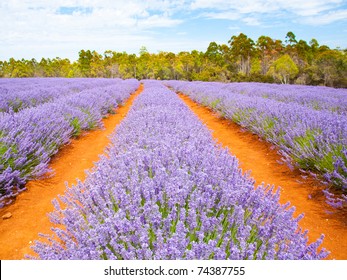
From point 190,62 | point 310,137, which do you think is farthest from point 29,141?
point 190,62

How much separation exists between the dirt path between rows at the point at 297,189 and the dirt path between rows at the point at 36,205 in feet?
6.23

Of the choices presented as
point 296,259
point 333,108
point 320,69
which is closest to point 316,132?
point 296,259

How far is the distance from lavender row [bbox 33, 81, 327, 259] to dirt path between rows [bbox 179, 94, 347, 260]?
0.65 metres

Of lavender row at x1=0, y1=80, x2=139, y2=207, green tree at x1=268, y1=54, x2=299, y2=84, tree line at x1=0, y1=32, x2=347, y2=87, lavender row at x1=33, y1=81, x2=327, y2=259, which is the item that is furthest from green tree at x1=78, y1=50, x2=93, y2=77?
lavender row at x1=33, y1=81, x2=327, y2=259

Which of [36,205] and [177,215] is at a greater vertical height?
[177,215]

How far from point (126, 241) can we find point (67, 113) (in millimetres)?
4692

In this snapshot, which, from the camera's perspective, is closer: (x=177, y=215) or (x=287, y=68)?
(x=177, y=215)

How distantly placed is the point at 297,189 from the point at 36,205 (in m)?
2.87

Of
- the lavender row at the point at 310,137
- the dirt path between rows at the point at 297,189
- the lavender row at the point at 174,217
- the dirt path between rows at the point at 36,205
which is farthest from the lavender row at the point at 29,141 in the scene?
the lavender row at the point at 310,137

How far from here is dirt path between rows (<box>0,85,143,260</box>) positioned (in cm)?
222

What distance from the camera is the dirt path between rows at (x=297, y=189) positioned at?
92.3 inches

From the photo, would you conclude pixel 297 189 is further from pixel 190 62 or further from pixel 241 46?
pixel 241 46

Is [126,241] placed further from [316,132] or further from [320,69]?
[320,69]

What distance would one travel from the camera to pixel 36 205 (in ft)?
9.37
